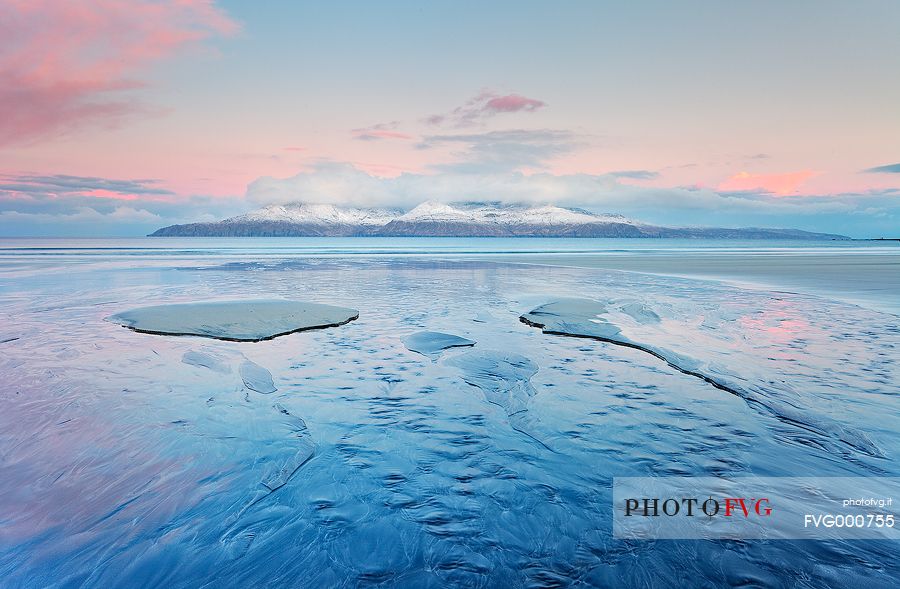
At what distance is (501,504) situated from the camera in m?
4.73

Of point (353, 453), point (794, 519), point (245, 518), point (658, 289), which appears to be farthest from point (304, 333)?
point (658, 289)

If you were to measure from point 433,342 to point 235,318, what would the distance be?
6.18 metres

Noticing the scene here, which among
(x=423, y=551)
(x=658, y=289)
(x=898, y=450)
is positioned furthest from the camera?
(x=658, y=289)

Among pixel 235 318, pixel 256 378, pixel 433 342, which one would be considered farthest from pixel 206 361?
pixel 433 342

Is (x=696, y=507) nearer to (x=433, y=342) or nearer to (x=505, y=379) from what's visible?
(x=505, y=379)

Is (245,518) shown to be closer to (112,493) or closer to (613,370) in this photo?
(112,493)

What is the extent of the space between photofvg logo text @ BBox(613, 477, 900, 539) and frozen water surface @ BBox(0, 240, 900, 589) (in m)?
0.17

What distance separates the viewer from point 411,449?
19.4 feet

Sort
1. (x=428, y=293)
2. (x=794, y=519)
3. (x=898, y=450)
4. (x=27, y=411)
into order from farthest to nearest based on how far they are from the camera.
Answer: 1. (x=428, y=293)
2. (x=27, y=411)
3. (x=898, y=450)
4. (x=794, y=519)

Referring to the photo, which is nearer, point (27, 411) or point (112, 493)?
point (112, 493)

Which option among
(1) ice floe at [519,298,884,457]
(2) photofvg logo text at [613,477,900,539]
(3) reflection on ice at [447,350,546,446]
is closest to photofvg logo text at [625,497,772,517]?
(2) photofvg logo text at [613,477,900,539]

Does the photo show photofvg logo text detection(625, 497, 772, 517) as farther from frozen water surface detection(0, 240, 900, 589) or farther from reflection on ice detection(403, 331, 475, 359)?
reflection on ice detection(403, 331, 475, 359)

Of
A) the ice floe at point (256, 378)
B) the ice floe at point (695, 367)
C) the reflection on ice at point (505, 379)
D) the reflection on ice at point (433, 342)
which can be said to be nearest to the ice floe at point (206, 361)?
the ice floe at point (256, 378)

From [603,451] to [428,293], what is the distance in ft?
51.2
